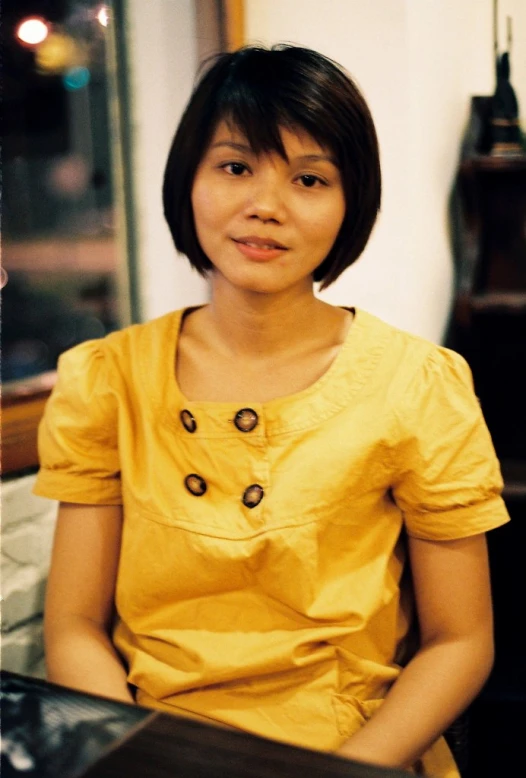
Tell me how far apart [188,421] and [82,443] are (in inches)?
6.9

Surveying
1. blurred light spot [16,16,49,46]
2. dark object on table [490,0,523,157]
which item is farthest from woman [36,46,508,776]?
dark object on table [490,0,523,157]

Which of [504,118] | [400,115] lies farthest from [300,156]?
[504,118]

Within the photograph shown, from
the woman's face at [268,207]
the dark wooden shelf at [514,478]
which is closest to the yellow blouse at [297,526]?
the woman's face at [268,207]

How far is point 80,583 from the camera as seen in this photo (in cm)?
119

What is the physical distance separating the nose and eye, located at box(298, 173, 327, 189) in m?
0.03

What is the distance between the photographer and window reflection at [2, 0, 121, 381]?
1.60 m

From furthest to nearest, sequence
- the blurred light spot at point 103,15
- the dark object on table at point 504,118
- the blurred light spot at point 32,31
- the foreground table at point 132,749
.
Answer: the dark object on table at point 504,118
the blurred light spot at point 103,15
the blurred light spot at point 32,31
the foreground table at point 132,749

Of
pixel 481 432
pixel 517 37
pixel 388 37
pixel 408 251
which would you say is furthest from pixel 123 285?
pixel 517 37

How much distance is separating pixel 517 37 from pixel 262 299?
1553mm

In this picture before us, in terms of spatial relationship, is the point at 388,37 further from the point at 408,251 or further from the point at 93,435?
the point at 93,435

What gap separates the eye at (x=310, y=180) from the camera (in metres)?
1.09

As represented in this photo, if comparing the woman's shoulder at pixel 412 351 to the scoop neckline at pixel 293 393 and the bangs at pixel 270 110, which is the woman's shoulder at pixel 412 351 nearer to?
the scoop neckline at pixel 293 393

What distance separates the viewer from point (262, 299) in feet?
3.82

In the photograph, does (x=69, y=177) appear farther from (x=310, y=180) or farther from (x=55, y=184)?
(x=310, y=180)
